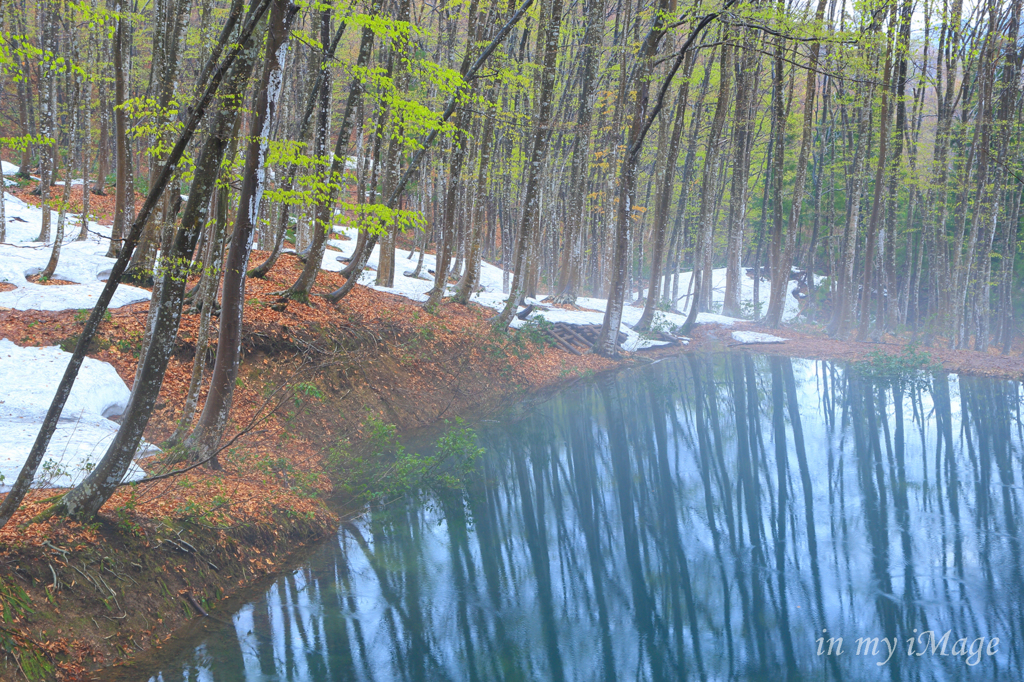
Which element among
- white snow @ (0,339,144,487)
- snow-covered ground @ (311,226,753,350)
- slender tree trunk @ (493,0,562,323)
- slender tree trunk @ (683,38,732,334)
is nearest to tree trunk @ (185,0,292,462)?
white snow @ (0,339,144,487)

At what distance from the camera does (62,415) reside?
691 centimetres

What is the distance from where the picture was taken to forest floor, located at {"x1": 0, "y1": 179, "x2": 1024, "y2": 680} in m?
4.77

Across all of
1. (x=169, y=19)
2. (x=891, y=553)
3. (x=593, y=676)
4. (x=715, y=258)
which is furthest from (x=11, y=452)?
(x=715, y=258)

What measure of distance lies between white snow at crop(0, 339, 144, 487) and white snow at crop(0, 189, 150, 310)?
1747 millimetres

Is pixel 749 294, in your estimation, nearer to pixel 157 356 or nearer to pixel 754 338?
pixel 754 338

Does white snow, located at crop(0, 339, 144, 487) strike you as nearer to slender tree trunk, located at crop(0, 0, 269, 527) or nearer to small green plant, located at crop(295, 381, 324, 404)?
slender tree trunk, located at crop(0, 0, 269, 527)

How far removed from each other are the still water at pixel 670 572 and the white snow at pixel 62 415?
7.26 feet

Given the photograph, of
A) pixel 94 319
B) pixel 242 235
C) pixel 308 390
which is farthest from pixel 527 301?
pixel 94 319

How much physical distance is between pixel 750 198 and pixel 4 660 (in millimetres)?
38667

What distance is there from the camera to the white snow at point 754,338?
21.6 metres

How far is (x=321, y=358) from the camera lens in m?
10.7

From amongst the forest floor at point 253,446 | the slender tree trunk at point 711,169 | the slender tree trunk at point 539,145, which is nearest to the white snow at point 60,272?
the forest floor at point 253,446

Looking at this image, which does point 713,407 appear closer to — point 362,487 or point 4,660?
point 362,487

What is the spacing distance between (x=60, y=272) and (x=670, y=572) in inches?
490
